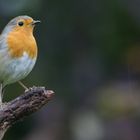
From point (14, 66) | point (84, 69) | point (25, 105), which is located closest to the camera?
point (25, 105)

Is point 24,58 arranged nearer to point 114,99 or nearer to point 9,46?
point 9,46

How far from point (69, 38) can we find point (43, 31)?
42 cm

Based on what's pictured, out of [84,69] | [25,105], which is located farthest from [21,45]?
[84,69]

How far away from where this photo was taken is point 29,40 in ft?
36.0

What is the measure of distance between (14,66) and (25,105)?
3.96ft

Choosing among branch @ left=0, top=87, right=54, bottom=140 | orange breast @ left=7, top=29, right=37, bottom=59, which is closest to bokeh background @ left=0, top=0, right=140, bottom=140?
orange breast @ left=7, top=29, right=37, bottom=59

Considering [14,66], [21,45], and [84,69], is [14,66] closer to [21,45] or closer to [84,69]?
[21,45]

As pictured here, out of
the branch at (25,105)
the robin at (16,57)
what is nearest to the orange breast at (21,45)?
the robin at (16,57)

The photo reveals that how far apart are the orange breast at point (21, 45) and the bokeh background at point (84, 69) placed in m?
2.36

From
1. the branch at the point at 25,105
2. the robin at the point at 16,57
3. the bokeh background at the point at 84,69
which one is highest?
the robin at the point at 16,57

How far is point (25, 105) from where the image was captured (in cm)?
965

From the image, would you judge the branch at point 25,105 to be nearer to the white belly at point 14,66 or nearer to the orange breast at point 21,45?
the white belly at point 14,66

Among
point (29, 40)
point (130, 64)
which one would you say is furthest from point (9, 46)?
point (130, 64)

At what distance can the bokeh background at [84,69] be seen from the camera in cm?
1376
